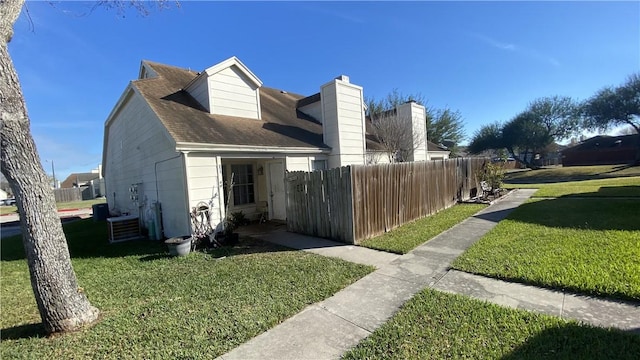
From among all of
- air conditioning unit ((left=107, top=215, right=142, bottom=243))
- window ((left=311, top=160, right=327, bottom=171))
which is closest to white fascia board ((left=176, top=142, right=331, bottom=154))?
window ((left=311, top=160, right=327, bottom=171))

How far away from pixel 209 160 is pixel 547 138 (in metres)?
47.7

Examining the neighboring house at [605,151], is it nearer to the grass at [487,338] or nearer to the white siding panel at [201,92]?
the grass at [487,338]

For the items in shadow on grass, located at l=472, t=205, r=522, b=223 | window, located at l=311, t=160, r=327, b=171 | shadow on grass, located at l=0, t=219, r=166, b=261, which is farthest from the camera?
window, located at l=311, t=160, r=327, b=171

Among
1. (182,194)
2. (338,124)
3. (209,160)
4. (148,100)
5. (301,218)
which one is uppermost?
(148,100)

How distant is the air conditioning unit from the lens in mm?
9211

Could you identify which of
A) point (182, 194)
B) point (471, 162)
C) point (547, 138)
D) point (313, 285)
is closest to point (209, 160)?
point (182, 194)

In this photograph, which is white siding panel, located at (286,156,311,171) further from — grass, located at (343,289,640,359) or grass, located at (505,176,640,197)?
grass, located at (505,176,640,197)

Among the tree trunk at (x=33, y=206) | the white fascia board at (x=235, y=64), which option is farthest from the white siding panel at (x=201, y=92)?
the tree trunk at (x=33, y=206)

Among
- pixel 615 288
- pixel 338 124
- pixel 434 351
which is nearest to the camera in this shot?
pixel 434 351

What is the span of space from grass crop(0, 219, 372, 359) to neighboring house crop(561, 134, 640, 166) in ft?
172

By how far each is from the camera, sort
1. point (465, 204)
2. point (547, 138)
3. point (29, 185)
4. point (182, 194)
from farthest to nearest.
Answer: point (547, 138) < point (465, 204) < point (182, 194) < point (29, 185)

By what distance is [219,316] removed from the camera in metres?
3.71

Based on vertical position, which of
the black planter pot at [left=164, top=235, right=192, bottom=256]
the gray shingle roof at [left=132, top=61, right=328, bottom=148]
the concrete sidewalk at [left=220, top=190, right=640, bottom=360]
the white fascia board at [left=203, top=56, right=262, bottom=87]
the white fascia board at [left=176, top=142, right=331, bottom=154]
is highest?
the white fascia board at [left=203, top=56, right=262, bottom=87]

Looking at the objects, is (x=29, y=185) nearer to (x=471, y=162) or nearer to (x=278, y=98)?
(x=278, y=98)
